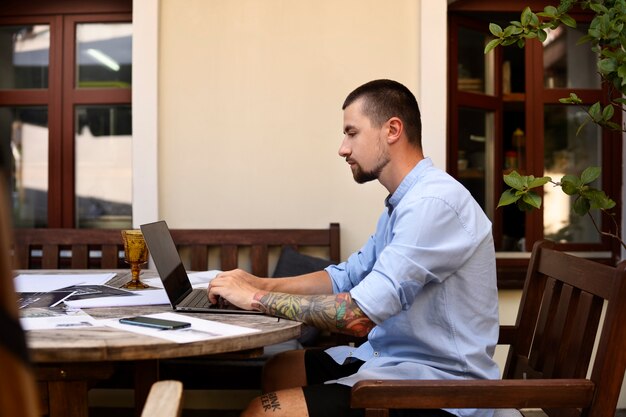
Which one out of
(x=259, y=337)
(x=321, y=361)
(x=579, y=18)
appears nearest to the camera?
(x=259, y=337)

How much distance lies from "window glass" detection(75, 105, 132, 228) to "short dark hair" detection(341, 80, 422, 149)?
244 centimetres

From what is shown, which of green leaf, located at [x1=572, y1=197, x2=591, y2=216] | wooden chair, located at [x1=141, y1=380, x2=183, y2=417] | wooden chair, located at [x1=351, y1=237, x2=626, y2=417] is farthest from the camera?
green leaf, located at [x1=572, y1=197, x2=591, y2=216]

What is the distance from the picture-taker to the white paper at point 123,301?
82.1 inches

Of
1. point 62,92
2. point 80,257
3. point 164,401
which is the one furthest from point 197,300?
point 62,92

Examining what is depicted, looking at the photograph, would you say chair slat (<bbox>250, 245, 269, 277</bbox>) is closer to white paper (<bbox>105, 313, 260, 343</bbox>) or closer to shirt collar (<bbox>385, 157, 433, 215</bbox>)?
shirt collar (<bbox>385, 157, 433, 215</bbox>)

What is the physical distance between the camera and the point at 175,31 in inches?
162

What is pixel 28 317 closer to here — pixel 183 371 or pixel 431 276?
pixel 431 276

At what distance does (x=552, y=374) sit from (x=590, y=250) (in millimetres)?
2746

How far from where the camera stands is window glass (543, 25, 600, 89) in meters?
4.60

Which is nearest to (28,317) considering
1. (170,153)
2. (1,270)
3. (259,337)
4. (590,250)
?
(259,337)

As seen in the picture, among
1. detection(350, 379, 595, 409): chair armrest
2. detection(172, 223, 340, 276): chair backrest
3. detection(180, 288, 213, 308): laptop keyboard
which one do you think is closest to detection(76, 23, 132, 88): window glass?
detection(172, 223, 340, 276): chair backrest

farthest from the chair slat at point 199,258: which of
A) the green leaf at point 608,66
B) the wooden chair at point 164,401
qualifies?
the wooden chair at point 164,401

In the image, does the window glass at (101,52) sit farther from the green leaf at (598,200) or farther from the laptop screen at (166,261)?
the green leaf at (598,200)

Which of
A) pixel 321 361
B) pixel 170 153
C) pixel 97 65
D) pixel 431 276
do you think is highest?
pixel 97 65
